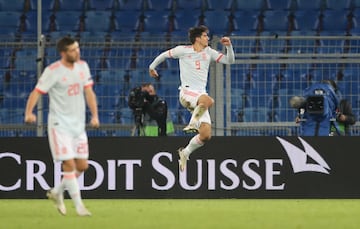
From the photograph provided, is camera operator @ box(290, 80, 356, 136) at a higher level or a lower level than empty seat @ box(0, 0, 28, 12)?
lower

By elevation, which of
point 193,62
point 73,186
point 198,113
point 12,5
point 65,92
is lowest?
point 73,186

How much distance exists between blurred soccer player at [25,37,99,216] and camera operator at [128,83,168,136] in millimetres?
5767

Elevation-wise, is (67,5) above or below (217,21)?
above

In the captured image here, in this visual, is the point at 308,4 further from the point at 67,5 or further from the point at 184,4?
the point at 67,5

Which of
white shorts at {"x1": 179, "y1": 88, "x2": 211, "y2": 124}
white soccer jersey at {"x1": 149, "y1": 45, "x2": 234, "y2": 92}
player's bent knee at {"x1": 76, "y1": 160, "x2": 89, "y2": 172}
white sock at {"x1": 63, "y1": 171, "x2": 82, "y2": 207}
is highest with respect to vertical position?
white soccer jersey at {"x1": 149, "y1": 45, "x2": 234, "y2": 92}

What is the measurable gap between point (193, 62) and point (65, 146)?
16.2ft

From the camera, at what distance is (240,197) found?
1767 cm

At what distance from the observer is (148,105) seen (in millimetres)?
18609

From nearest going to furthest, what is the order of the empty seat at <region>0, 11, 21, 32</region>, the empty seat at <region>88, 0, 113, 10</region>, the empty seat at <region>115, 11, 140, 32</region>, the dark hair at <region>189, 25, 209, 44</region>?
the dark hair at <region>189, 25, 209, 44</region>
the empty seat at <region>0, 11, 21, 32</region>
the empty seat at <region>115, 11, 140, 32</region>
the empty seat at <region>88, 0, 113, 10</region>

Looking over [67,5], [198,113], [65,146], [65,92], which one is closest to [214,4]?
[67,5]

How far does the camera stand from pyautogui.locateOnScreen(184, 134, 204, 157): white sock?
16.6 metres

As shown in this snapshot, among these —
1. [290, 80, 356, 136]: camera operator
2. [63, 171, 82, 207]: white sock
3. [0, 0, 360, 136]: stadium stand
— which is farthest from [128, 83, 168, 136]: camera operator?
[63, 171, 82, 207]: white sock

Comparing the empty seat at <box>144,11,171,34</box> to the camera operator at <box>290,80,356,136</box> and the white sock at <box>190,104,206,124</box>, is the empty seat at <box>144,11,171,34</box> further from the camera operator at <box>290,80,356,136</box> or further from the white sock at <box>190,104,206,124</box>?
the white sock at <box>190,104,206,124</box>

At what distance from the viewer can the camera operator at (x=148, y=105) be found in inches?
719
